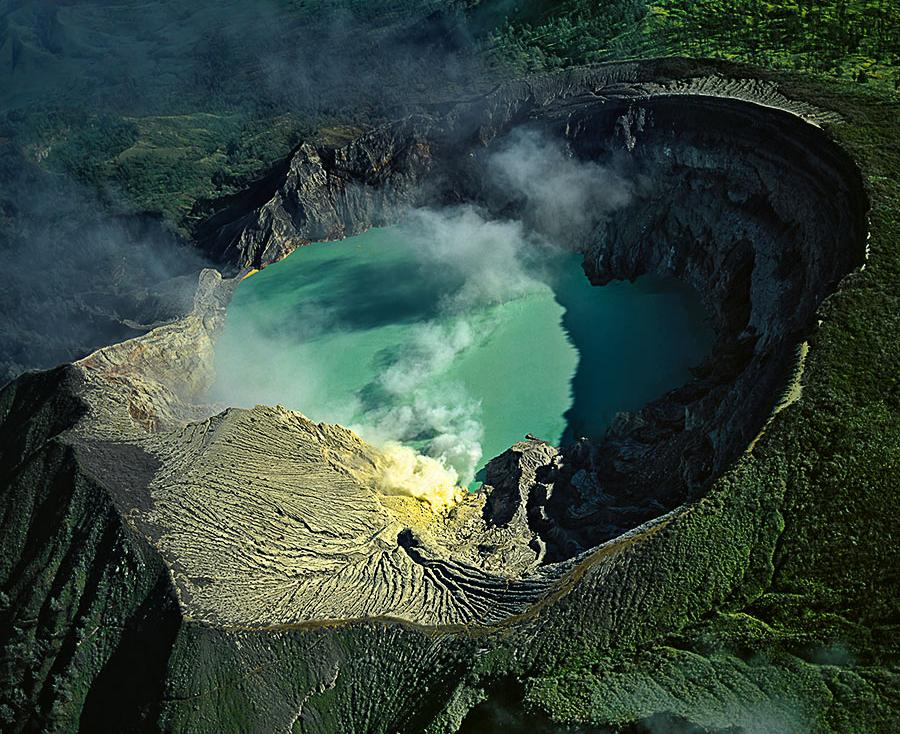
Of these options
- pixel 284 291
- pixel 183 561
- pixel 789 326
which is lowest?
A: pixel 284 291

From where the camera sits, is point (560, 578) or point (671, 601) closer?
point (671, 601)

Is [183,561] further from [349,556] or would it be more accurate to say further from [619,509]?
[619,509]

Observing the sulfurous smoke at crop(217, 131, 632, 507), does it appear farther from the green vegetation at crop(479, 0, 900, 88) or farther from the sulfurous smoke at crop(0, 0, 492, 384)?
the green vegetation at crop(479, 0, 900, 88)

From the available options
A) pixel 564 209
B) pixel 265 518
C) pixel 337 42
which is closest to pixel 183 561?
pixel 265 518

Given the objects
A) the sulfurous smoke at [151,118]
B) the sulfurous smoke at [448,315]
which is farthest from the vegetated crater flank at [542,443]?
the sulfurous smoke at [151,118]

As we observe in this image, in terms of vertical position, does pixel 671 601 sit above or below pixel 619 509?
above

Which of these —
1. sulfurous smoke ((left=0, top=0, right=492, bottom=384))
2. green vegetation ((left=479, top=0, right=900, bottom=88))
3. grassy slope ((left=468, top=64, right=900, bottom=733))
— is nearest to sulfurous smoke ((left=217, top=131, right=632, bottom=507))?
sulfurous smoke ((left=0, top=0, right=492, bottom=384))
